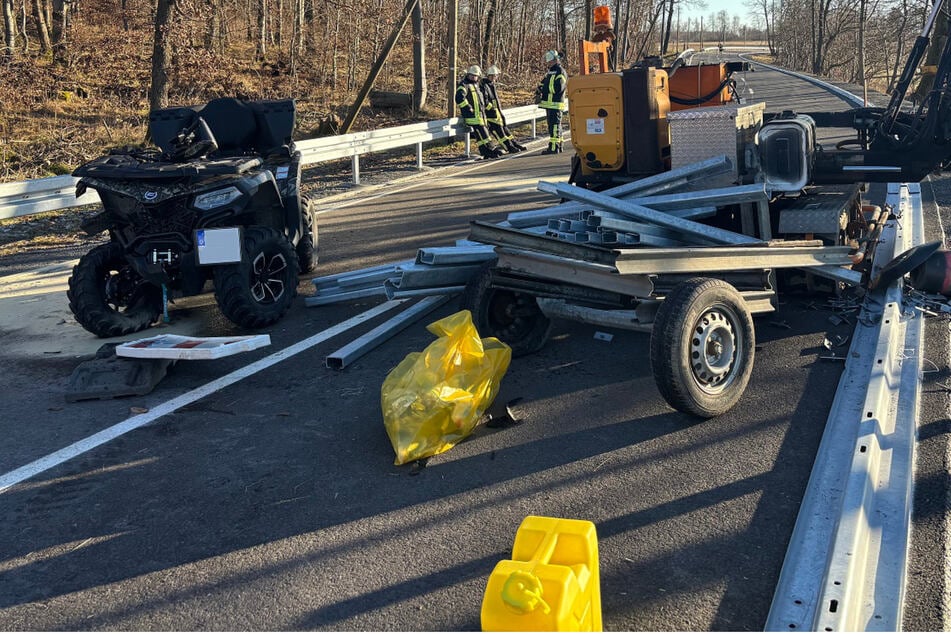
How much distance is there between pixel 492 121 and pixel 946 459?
14.7m

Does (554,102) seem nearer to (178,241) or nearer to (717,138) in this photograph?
(717,138)

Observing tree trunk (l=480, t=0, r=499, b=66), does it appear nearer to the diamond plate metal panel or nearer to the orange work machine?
the orange work machine

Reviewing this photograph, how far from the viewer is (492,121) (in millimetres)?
17922

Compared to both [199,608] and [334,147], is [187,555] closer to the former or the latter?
[199,608]

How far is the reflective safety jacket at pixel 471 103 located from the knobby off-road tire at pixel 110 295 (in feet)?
36.6

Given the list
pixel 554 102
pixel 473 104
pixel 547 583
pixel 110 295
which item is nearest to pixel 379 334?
pixel 110 295

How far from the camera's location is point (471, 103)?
16984 mm

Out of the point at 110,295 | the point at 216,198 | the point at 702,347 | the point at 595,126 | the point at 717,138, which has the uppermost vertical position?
the point at 595,126

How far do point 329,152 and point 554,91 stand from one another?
630 centimetres

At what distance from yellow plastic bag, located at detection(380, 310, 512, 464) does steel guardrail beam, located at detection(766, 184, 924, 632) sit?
5.77 feet

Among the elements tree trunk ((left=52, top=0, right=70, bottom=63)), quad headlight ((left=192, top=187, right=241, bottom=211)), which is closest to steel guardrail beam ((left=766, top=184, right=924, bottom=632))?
quad headlight ((left=192, top=187, right=241, bottom=211))

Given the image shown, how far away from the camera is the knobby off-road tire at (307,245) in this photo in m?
8.38

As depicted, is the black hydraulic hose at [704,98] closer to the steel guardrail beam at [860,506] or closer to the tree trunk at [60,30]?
the steel guardrail beam at [860,506]

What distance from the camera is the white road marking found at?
4414 mm
